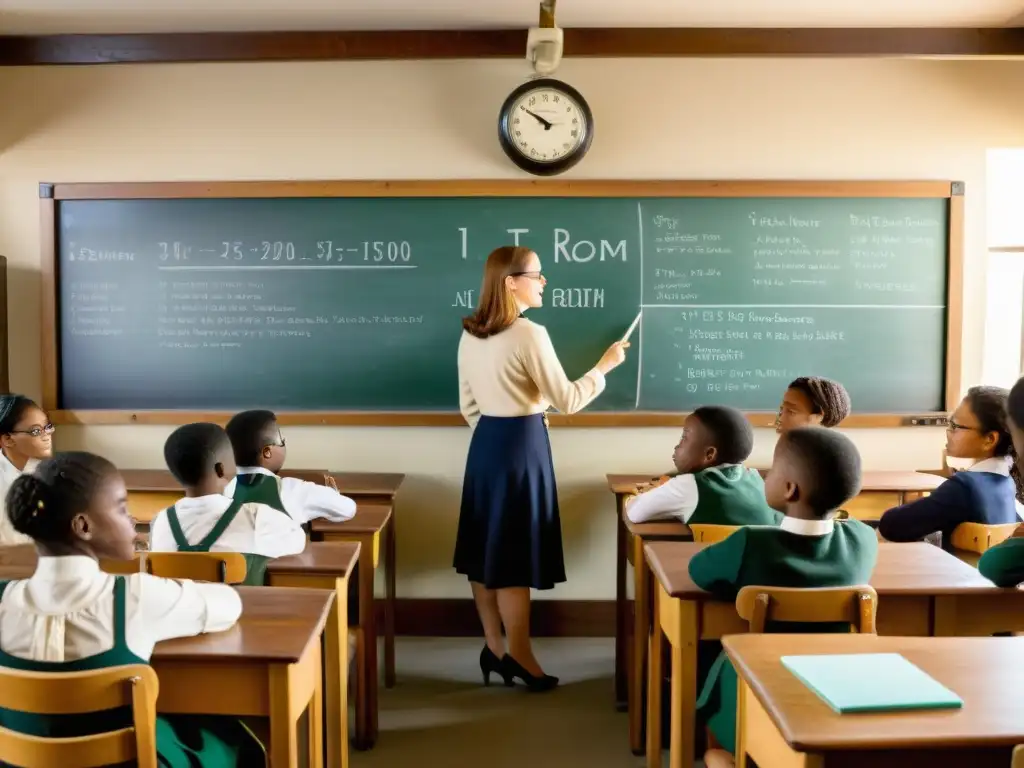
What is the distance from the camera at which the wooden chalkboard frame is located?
3770 mm

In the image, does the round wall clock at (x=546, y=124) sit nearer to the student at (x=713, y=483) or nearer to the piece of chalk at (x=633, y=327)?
the piece of chalk at (x=633, y=327)

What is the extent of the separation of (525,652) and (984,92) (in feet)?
10.3

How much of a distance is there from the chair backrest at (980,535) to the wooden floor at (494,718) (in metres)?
1.20

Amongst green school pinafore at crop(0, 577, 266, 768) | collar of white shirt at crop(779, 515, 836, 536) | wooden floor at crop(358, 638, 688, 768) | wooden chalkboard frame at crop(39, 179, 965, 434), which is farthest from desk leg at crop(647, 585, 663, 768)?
wooden chalkboard frame at crop(39, 179, 965, 434)

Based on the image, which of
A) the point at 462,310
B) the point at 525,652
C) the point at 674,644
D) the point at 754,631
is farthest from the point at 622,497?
the point at 754,631

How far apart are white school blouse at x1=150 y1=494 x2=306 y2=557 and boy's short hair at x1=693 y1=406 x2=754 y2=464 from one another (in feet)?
4.28

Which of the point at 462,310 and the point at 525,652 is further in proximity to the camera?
the point at 462,310

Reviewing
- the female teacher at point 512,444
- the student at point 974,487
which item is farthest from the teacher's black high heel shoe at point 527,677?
the student at point 974,487

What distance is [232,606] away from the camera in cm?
174

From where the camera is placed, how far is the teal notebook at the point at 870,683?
1289 mm

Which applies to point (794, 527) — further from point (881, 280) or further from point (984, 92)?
point (984, 92)

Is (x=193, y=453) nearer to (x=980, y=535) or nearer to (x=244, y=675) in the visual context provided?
(x=244, y=675)

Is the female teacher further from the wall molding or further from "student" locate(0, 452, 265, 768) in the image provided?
"student" locate(0, 452, 265, 768)

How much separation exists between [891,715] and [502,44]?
3.15 meters
